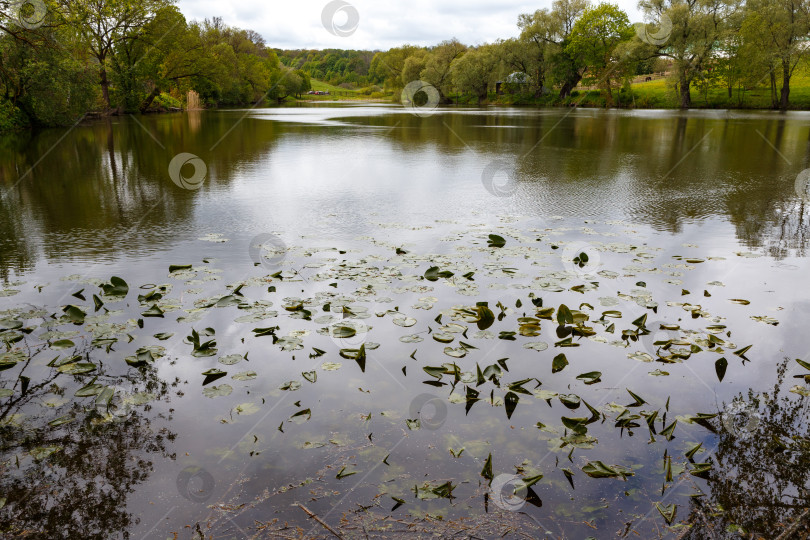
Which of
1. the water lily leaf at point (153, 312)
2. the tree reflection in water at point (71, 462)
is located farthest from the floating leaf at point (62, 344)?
the water lily leaf at point (153, 312)

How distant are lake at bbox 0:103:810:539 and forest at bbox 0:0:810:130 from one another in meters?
7.64

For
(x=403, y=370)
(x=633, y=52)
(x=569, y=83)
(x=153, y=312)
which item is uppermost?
(x=633, y=52)

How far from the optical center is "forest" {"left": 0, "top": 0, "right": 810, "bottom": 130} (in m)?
25.9

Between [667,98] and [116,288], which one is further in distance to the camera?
[667,98]

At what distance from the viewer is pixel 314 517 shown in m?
2.52

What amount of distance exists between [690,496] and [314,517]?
1.81m

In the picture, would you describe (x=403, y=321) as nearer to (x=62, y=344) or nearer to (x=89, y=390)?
(x=89, y=390)

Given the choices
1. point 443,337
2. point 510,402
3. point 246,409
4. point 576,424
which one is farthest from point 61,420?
point 576,424

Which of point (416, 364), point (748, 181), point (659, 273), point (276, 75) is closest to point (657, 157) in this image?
point (748, 181)

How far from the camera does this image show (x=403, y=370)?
154 inches

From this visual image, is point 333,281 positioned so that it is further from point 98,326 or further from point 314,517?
point 314,517

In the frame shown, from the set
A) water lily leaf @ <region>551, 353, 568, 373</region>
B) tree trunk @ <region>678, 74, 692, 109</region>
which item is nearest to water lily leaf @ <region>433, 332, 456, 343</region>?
water lily leaf @ <region>551, 353, 568, 373</region>

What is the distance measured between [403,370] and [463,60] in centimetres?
7470

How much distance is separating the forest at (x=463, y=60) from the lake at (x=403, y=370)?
7.64 m
